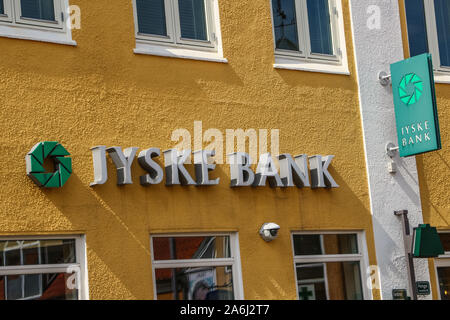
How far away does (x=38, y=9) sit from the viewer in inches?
406

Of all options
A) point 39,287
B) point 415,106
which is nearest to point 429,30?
point 415,106

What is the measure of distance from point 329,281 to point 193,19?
3.76 meters

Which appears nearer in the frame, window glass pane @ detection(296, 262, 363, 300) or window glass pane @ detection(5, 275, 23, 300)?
window glass pane @ detection(5, 275, 23, 300)

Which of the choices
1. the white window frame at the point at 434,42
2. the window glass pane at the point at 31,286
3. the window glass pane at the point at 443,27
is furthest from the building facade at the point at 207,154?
the window glass pane at the point at 443,27

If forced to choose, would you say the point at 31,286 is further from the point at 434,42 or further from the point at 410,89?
the point at 434,42

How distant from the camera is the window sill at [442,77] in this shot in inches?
527

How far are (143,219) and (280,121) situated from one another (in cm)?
242

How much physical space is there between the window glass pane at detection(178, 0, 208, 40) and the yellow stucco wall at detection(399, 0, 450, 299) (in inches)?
130

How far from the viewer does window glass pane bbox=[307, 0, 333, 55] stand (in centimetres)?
1251

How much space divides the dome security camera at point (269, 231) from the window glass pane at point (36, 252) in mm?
2423

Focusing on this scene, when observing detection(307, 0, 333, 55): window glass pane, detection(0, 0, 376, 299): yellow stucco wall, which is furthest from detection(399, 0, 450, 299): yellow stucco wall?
detection(307, 0, 333, 55): window glass pane

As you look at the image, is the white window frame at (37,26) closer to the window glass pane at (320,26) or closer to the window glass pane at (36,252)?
the window glass pane at (36,252)

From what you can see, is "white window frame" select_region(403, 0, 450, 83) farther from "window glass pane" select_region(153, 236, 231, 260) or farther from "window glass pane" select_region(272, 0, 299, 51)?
"window glass pane" select_region(153, 236, 231, 260)
